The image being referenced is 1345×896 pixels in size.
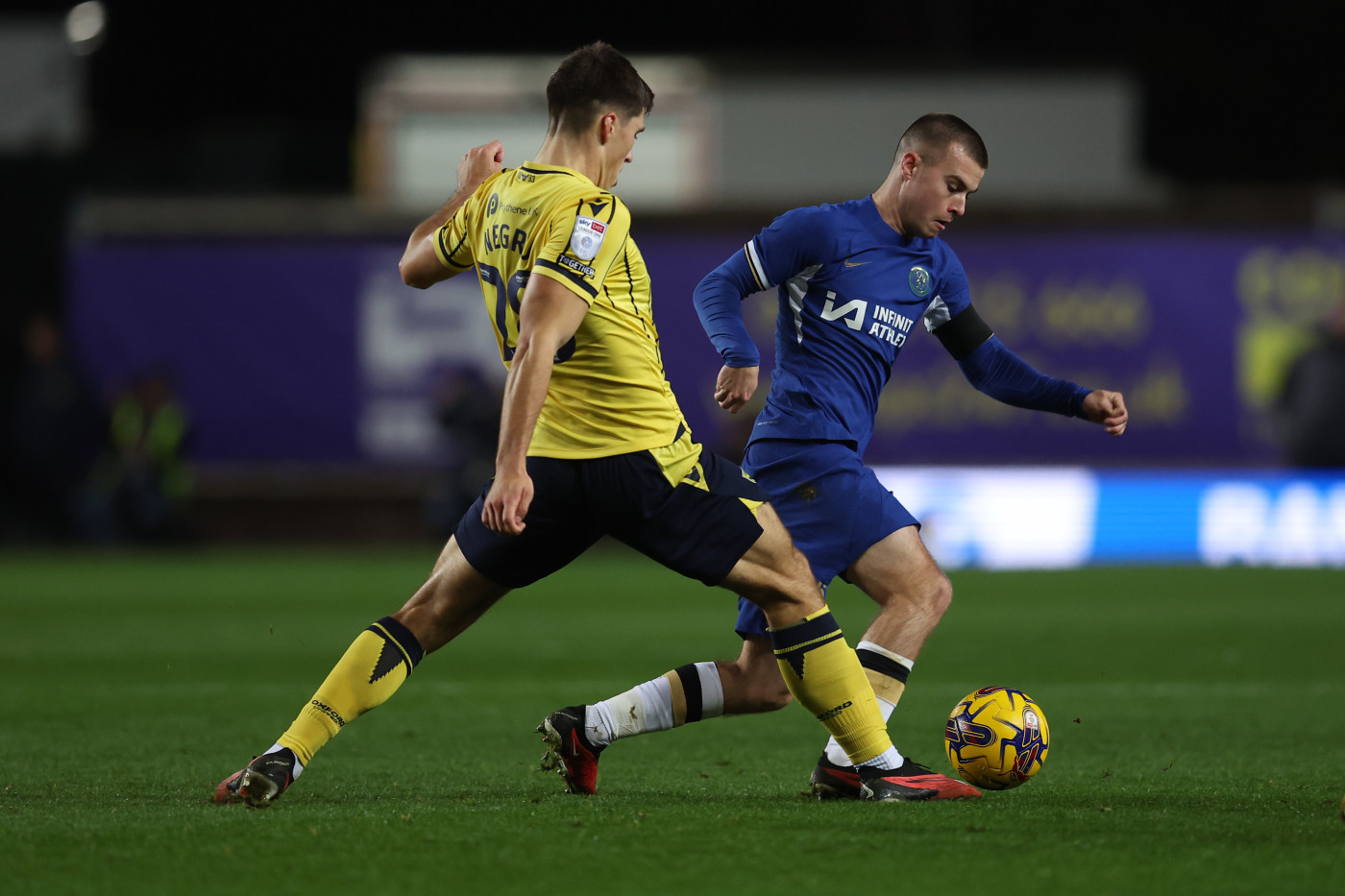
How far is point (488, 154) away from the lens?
529 centimetres

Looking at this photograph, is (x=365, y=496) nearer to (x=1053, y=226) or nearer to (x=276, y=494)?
(x=276, y=494)

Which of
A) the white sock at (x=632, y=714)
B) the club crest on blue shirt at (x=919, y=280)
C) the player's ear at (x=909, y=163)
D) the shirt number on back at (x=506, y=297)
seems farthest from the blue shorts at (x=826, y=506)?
the shirt number on back at (x=506, y=297)

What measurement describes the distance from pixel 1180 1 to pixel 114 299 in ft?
73.1

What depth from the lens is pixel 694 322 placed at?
732 inches

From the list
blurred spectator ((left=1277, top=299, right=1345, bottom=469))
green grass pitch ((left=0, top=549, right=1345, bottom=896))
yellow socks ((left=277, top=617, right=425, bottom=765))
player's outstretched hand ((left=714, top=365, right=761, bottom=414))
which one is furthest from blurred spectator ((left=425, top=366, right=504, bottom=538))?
yellow socks ((left=277, top=617, right=425, bottom=765))

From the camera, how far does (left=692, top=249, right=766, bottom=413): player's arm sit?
523cm

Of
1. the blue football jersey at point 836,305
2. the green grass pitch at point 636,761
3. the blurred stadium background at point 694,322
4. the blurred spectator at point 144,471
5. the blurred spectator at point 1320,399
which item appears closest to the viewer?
the green grass pitch at point 636,761

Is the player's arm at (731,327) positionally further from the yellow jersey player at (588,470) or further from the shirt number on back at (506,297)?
the shirt number on back at (506,297)

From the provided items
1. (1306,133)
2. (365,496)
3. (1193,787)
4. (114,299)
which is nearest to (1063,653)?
(1193,787)

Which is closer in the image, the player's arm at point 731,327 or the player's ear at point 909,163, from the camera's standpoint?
the player's arm at point 731,327

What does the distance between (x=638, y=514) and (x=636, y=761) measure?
1.82 m

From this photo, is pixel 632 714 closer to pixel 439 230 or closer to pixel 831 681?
pixel 831 681

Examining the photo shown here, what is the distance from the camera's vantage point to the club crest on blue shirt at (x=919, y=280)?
570 cm

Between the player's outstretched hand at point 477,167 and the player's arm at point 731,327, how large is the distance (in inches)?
27.9
